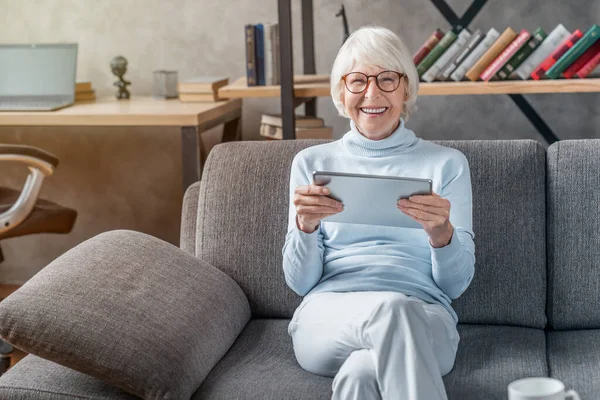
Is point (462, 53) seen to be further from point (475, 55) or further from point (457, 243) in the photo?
point (457, 243)

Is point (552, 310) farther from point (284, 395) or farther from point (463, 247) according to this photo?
point (284, 395)

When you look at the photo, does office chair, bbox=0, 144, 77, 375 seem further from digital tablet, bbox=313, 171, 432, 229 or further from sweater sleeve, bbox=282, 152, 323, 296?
digital tablet, bbox=313, 171, 432, 229

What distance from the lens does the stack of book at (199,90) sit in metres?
3.23

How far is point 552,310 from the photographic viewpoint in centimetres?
→ 209

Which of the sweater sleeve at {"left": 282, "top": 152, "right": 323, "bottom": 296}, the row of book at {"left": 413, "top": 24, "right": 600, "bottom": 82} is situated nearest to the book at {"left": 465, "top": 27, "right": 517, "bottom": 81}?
the row of book at {"left": 413, "top": 24, "right": 600, "bottom": 82}

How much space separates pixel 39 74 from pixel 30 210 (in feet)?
2.38

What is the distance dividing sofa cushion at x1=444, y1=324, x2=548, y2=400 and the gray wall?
136cm

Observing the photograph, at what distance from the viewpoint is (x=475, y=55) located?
2.88 metres

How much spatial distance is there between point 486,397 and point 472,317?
0.38 meters

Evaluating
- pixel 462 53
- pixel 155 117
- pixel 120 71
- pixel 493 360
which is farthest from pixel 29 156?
pixel 493 360

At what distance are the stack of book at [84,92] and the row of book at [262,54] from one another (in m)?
0.72

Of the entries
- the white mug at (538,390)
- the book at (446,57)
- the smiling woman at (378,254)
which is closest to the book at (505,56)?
the book at (446,57)

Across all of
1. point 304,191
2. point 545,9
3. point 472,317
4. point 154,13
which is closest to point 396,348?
point 304,191

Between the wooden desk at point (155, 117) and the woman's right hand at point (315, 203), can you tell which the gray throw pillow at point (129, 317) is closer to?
the woman's right hand at point (315, 203)
